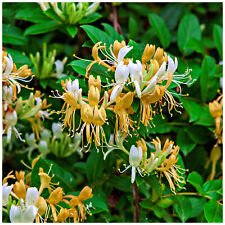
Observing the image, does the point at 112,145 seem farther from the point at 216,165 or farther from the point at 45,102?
the point at 216,165

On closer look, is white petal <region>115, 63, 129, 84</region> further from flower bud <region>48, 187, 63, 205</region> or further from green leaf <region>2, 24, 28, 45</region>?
green leaf <region>2, 24, 28, 45</region>

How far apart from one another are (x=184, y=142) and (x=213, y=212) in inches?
12.1

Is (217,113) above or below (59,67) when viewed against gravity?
below

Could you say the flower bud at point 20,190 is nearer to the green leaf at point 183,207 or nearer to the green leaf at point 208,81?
the green leaf at point 183,207

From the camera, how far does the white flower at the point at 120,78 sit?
3.04ft

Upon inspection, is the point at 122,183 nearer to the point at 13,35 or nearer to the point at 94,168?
the point at 94,168

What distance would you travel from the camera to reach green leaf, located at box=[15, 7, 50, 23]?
4.76 ft

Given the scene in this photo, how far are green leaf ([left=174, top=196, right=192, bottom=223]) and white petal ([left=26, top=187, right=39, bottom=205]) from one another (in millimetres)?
534

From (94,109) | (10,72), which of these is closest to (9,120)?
(10,72)

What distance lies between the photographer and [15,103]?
4.07ft

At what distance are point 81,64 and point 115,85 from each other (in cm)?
17

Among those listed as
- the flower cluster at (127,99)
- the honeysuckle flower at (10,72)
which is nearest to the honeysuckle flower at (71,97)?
the flower cluster at (127,99)

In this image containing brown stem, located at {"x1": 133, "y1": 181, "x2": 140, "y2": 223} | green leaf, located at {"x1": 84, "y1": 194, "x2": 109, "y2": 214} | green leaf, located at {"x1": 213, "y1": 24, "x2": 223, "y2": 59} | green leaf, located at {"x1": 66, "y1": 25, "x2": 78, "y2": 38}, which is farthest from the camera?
green leaf, located at {"x1": 213, "y1": 24, "x2": 223, "y2": 59}

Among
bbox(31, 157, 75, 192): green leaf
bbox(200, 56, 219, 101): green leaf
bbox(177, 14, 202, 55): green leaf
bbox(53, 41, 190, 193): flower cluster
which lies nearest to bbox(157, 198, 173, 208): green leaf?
bbox(53, 41, 190, 193): flower cluster
